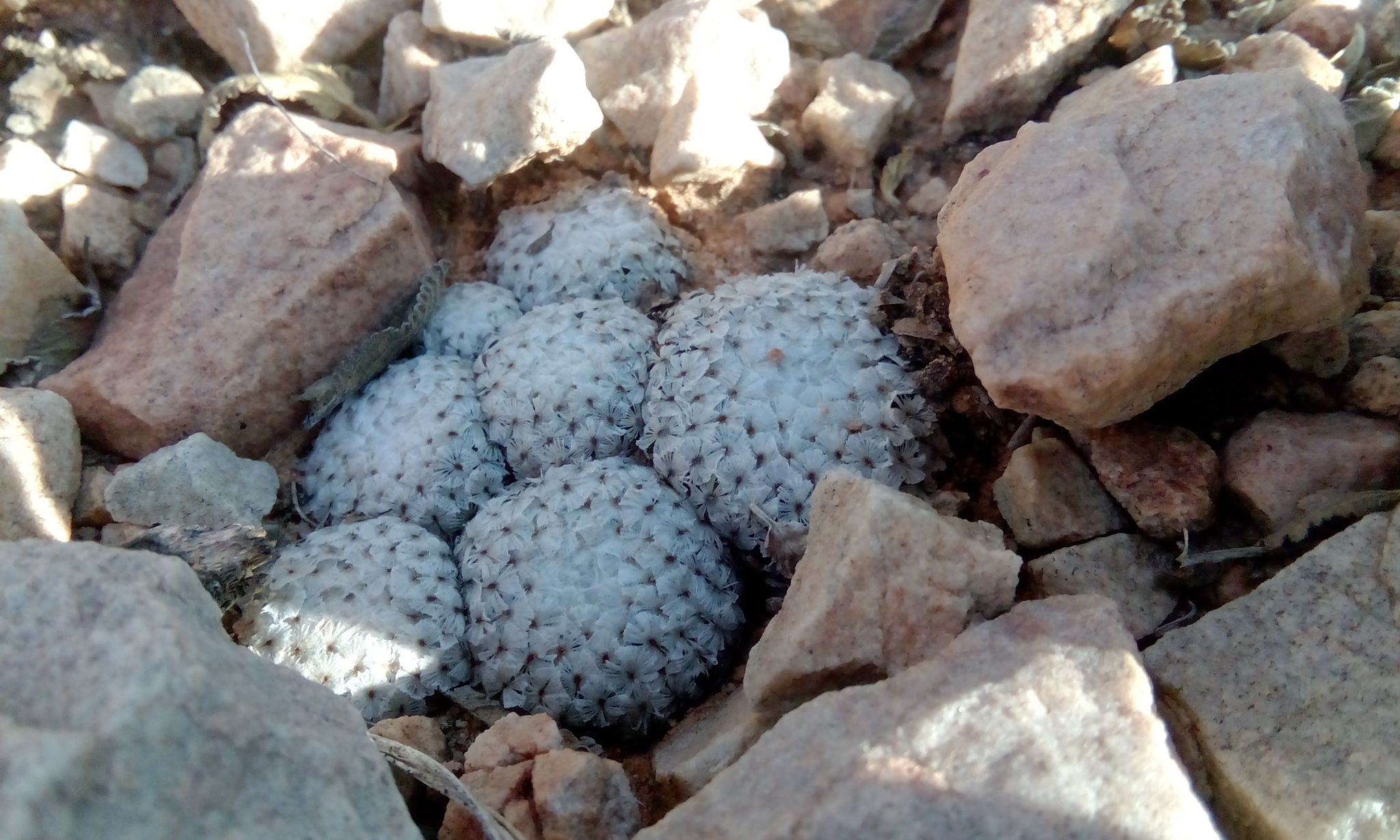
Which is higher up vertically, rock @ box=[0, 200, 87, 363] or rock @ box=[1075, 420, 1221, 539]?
rock @ box=[0, 200, 87, 363]

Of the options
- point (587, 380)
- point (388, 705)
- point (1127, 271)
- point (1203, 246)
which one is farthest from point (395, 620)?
point (1203, 246)

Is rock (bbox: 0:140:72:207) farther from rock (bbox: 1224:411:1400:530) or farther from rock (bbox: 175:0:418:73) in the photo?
rock (bbox: 1224:411:1400:530)

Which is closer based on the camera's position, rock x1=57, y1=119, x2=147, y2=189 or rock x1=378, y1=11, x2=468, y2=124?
rock x1=57, y1=119, x2=147, y2=189

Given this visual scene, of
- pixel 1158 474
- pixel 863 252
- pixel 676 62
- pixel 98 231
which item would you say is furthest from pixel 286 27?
pixel 1158 474

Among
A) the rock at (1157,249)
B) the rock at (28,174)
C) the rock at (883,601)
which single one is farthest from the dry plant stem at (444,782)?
the rock at (28,174)

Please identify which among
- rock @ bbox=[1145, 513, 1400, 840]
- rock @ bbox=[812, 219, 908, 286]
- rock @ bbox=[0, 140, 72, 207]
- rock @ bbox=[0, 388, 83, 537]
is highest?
rock @ bbox=[0, 140, 72, 207]

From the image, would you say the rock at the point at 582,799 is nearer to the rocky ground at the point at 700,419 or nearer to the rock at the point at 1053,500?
the rocky ground at the point at 700,419

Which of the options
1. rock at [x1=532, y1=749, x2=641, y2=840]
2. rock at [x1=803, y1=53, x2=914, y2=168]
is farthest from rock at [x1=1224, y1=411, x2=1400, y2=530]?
rock at [x1=803, y1=53, x2=914, y2=168]

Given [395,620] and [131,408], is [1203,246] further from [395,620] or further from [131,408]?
[131,408]
